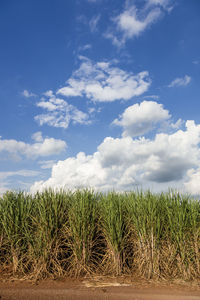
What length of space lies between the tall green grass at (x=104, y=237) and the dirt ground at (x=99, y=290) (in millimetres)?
332

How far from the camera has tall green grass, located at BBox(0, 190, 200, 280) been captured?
233 inches

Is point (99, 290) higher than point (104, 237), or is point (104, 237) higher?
point (104, 237)

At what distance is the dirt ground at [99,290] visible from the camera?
187 inches

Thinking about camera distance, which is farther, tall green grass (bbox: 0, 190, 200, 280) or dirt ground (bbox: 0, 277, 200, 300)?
tall green grass (bbox: 0, 190, 200, 280)

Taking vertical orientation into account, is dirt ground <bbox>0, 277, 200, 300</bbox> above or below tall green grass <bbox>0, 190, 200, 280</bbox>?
below

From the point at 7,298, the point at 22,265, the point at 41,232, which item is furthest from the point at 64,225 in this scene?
the point at 7,298

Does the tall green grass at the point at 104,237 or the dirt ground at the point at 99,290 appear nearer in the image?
the dirt ground at the point at 99,290

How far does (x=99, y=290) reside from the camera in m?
5.06

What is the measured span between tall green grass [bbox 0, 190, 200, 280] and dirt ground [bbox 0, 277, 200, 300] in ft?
1.09

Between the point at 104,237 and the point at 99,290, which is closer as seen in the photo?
the point at 99,290

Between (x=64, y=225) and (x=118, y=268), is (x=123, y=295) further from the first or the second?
(x=64, y=225)

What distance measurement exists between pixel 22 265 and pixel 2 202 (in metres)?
1.78

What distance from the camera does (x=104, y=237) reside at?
649 cm

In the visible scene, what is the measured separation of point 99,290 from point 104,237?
1.53 m
